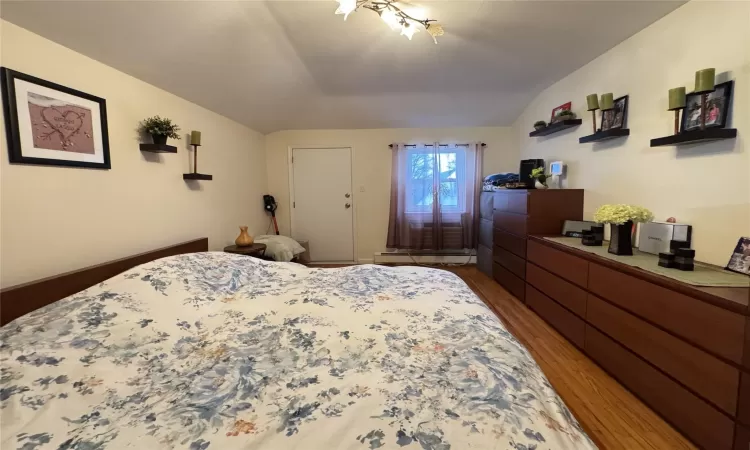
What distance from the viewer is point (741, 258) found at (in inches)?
65.8

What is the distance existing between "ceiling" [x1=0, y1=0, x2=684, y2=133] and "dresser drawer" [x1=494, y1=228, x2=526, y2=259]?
1.61m

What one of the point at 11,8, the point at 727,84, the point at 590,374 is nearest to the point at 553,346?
the point at 590,374

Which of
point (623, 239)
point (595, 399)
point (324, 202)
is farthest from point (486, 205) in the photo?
point (595, 399)

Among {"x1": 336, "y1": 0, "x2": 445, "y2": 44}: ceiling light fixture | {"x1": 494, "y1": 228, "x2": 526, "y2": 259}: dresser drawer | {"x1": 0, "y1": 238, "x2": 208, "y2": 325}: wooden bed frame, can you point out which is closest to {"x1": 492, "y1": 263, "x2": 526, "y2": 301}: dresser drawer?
{"x1": 494, "y1": 228, "x2": 526, "y2": 259}: dresser drawer

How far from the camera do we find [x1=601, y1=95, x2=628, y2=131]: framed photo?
2482 millimetres

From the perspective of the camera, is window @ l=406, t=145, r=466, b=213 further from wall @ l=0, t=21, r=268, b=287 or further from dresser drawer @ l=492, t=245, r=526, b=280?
wall @ l=0, t=21, r=268, b=287

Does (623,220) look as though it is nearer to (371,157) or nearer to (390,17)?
(390,17)

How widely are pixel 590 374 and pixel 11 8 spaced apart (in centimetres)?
357

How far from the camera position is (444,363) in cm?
115

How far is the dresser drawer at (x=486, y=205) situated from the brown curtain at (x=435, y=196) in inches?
6.1

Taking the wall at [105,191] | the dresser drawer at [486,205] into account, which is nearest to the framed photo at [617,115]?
the dresser drawer at [486,205]

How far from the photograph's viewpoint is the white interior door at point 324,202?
187 inches

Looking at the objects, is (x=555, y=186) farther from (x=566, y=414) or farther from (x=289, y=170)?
(x=289, y=170)

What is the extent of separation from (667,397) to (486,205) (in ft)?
9.38
